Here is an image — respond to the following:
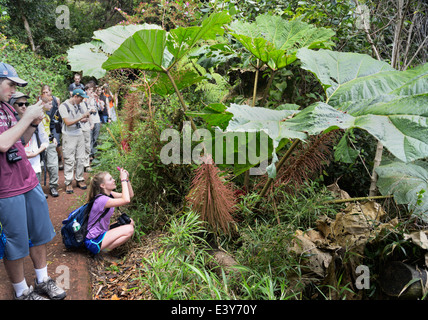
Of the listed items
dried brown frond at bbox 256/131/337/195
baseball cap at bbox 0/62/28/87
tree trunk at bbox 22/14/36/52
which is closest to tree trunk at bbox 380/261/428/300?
dried brown frond at bbox 256/131/337/195

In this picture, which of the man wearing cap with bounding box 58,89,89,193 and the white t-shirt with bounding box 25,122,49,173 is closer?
the white t-shirt with bounding box 25,122,49,173

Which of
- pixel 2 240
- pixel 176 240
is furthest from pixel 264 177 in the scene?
pixel 2 240

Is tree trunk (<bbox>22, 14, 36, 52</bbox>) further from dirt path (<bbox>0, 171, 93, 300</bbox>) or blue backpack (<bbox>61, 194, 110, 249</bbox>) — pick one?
blue backpack (<bbox>61, 194, 110, 249</bbox>)

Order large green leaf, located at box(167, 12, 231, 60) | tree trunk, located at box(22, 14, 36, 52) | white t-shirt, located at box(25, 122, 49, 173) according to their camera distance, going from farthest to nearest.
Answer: tree trunk, located at box(22, 14, 36, 52)
white t-shirt, located at box(25, 122, 49, 173)
large green leaf, located at box(167, 12, 231, 60)

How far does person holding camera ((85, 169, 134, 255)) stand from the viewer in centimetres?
295

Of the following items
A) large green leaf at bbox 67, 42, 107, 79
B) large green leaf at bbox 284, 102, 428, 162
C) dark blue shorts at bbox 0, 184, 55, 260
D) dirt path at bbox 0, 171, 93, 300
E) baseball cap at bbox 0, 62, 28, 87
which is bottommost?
dirt path at bbox 0, 171, 93, 300

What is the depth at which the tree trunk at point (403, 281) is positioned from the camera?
5.96ft

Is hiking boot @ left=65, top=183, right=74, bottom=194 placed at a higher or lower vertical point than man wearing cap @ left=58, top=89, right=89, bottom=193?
lower

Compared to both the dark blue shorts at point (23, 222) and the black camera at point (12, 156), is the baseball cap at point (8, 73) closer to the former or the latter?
the black camera at point (12, 156)

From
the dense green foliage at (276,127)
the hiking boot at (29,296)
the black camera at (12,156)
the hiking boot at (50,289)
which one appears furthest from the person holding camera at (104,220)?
the black camera at (12,156)

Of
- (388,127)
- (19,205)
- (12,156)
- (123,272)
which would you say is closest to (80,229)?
(123,272)

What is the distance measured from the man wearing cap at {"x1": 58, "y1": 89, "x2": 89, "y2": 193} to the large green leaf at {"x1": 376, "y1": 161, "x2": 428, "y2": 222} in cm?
425

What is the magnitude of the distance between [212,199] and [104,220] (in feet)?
3.81
